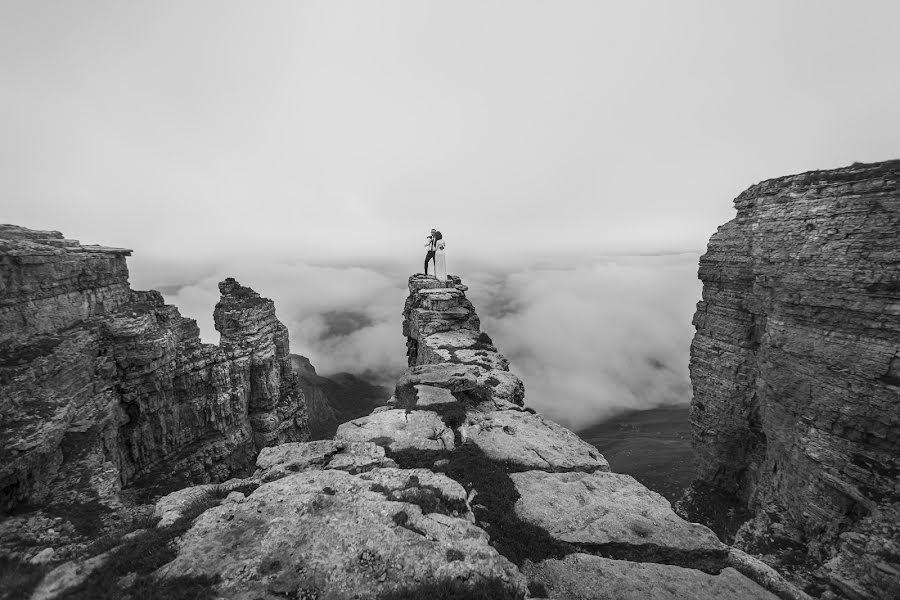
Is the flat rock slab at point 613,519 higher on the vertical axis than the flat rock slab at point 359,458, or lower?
lower

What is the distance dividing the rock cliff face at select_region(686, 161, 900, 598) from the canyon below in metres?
0.12

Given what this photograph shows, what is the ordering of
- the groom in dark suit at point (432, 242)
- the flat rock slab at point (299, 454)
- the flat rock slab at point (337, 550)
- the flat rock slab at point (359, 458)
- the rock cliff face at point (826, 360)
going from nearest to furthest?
the flat rock slab at point (337, 550), the flat rock slab at point (359, 458), the flat rock slab at point (299, 454), the rock cliff face at point (826, 360), the groom in dark suit at point (432, 242)

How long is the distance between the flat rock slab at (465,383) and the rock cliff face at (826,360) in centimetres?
1865

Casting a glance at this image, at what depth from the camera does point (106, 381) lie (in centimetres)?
2512

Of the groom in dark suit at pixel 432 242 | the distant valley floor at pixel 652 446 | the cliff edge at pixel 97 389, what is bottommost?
the distant valley floor at pixel 652 446

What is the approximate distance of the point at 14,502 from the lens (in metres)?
17.1

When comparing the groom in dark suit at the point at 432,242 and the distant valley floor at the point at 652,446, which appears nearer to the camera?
the groom in dark suit at the point at 432,242

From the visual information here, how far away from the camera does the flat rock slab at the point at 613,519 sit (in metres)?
9.70

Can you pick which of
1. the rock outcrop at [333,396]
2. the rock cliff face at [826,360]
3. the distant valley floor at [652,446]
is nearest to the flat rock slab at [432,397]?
the rock cliff face at [826,360]

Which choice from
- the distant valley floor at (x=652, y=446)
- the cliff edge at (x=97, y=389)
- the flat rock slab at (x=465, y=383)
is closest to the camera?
the cliff edge at (x=97, y=389)

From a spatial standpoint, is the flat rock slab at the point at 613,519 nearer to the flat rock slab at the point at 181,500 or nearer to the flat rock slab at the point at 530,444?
the flat rock slab at the point at 530,444

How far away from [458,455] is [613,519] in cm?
594

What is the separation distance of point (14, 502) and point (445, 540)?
2411 cm

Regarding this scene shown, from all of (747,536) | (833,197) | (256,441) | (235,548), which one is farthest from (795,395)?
(256,441)
